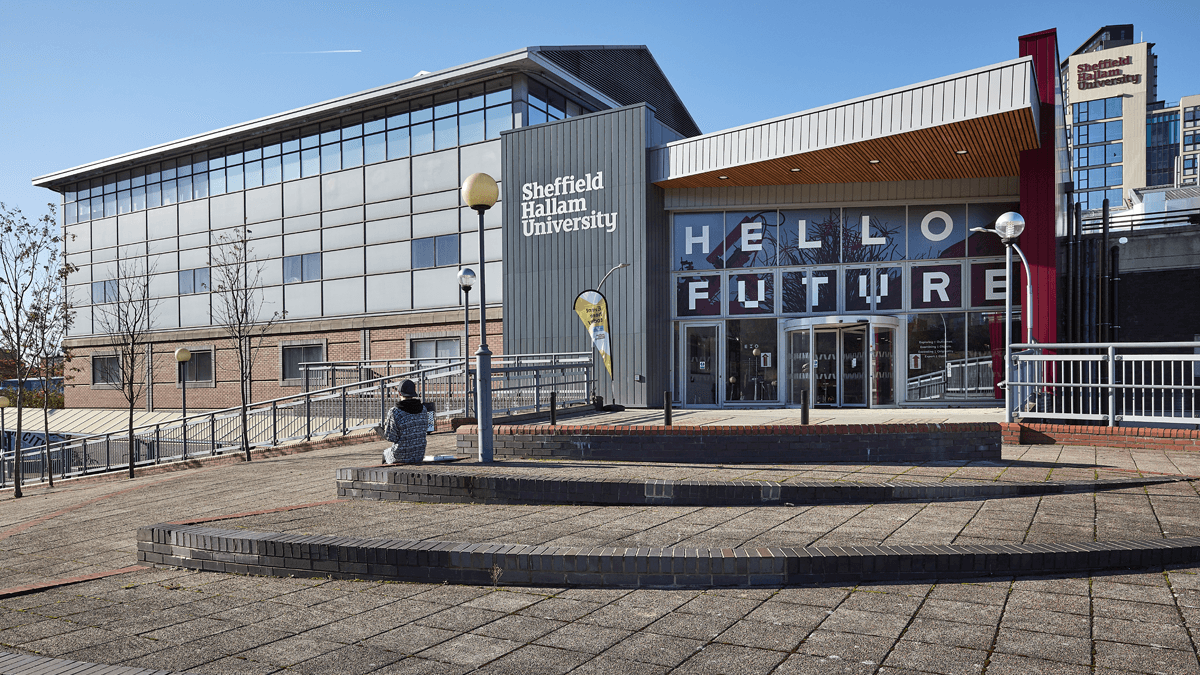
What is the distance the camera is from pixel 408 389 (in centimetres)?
905

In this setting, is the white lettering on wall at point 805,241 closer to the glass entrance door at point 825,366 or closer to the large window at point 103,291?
the glass entrance door at point 825,366

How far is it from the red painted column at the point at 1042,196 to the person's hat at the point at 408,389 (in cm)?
1337

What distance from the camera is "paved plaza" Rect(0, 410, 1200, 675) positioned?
12.1 feet

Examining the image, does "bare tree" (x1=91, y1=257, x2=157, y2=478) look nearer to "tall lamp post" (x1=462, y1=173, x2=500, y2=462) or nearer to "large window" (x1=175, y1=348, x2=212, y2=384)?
"large window" (x1=175, y1=348, x2=212, y2=384)

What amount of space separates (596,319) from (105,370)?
25.3 metres

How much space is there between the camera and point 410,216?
83.1 feet

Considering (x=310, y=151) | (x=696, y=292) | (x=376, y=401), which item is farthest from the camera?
(x=310, y=151)

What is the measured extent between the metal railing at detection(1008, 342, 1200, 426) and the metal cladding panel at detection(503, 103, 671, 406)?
9.22m

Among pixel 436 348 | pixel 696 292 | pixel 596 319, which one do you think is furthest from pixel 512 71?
pixel 696 292

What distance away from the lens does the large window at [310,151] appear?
24.1 meters

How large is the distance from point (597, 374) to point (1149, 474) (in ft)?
43.8

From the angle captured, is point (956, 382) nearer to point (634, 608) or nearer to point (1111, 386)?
point (1111, 386)

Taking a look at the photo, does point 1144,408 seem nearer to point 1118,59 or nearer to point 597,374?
point 597,374

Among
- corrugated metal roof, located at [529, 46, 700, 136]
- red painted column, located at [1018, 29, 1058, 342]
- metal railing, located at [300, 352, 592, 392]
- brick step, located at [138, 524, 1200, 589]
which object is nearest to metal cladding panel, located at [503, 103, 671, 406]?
metal railing, located at [300, 352, 592, 392]
